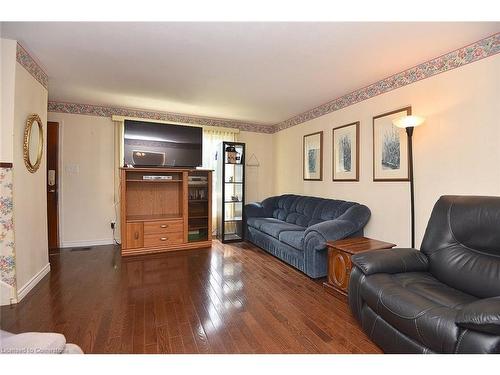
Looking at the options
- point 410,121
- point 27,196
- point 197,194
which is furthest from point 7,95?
point 410,121

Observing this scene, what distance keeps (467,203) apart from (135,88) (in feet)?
12.1

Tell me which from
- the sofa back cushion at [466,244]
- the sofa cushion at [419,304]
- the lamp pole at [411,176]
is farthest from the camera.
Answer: the lamp pole at [411,176]

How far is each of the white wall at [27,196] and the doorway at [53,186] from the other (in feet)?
4.04

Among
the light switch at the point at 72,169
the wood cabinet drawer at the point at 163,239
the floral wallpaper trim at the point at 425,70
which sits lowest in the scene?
the wood cabinet drawer at the point at 163,239

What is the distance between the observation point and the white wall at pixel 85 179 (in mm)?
3867

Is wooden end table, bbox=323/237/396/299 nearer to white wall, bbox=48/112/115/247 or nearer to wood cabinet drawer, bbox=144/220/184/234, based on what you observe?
wood cabinet drawer, bbox=144/220/184/234

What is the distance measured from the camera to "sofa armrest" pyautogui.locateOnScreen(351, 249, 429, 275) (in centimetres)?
182

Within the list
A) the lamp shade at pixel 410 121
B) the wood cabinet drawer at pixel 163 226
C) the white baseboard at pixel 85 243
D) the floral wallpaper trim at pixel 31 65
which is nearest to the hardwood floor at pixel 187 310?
the wood cabinet drawer at pixel 163 226

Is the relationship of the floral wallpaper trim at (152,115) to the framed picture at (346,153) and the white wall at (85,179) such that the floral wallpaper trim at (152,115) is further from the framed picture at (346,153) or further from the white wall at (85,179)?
the framed picture at (346,153)

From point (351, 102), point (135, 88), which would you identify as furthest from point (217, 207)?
point (351, 102)

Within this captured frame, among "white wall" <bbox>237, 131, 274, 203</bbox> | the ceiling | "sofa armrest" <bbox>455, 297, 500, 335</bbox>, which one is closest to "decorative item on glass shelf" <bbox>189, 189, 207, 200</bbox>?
"white wall" <bbox>237, 131, 274, 203</bbox>

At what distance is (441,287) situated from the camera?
1.72 metres

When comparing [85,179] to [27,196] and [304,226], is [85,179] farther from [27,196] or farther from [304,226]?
[304,226]

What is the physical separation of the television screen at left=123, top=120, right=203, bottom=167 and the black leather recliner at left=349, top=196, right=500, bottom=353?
10.1 feet
